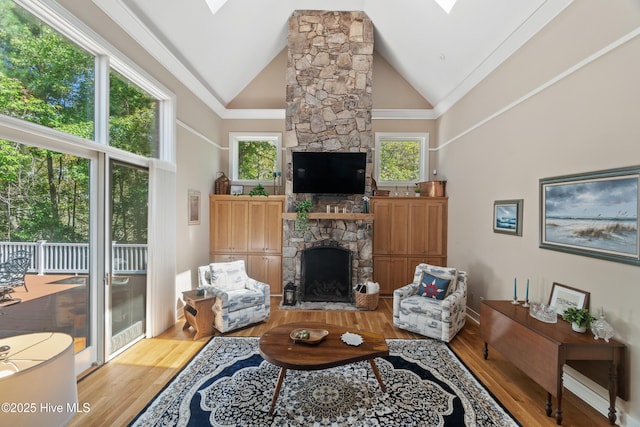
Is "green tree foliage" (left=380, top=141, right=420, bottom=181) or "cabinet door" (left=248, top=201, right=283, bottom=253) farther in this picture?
"green tree foliage" (left=380, top=141, right=420, bottom=181)

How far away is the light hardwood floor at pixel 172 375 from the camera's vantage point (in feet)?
7.79

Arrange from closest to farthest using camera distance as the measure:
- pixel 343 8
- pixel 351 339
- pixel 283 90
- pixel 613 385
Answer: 1. pixel 613 385
2. pixel 351 339
3. pixel 343 8
4. pixel 283 90

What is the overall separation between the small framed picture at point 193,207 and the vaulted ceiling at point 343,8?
1.82 metres

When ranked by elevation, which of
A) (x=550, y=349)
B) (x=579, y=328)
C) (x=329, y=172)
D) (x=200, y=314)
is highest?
(x=329, y=172)

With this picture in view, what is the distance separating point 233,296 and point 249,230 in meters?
1.90

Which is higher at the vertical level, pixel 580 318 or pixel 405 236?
pixel 405 236

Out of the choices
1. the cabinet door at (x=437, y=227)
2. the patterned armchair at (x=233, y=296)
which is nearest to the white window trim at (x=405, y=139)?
the cabinet door at (x=437, y=227)

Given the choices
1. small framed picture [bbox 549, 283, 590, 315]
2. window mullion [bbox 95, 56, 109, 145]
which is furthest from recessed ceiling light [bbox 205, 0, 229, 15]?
small framed picture [bbox 549, 283, 590, 315]

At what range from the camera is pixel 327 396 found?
2.59 metres

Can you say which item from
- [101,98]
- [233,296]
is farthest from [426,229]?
[101,98]

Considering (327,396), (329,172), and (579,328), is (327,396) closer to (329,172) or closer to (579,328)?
(579,328)

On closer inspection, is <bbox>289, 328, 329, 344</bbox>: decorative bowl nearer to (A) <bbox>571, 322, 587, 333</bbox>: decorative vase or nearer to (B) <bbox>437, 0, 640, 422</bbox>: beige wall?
(A) <bbox>571, 322, 587, 333</bbox>: decorative vase

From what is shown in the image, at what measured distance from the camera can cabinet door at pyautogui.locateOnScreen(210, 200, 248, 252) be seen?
5.69m

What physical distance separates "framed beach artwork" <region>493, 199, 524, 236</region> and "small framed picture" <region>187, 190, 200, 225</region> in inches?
189
